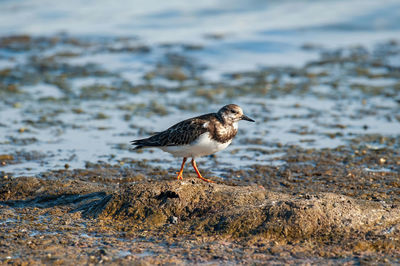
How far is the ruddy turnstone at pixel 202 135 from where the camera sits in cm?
561

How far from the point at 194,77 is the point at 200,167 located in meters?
4.81

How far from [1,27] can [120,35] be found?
4.06 meters

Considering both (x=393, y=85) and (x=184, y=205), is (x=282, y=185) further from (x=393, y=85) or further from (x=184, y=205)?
(x=393, y=85)

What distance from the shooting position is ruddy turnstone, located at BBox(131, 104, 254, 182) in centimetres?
561

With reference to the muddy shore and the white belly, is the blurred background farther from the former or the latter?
the white belly

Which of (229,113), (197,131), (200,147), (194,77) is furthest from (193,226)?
(194,77)

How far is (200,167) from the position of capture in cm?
693

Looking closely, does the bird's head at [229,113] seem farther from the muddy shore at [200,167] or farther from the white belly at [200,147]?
the muddy shore at [200,167]

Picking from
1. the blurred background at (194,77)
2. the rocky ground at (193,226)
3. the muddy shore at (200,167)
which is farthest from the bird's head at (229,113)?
the blurred background at (194,77)

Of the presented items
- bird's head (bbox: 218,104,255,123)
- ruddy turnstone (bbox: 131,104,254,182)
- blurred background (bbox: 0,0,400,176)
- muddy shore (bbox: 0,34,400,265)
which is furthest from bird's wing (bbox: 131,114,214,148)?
blurred background (bbox: 0,0,400,176)

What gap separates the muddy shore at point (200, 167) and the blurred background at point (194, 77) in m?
0.05

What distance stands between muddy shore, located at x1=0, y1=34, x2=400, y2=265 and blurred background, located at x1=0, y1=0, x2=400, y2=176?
5 centimetres

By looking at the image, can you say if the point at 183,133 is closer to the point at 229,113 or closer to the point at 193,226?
the point at 229,113

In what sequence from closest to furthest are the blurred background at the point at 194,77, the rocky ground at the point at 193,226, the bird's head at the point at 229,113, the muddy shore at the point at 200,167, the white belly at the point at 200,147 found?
1. the rocky ground at the point at 193,226
2. the muddy shore at the point at 200,167
3. the white belly at the point at 200,147
4. the bird's head at the point at 229,113
5. the blurred background at the point at 194,77
